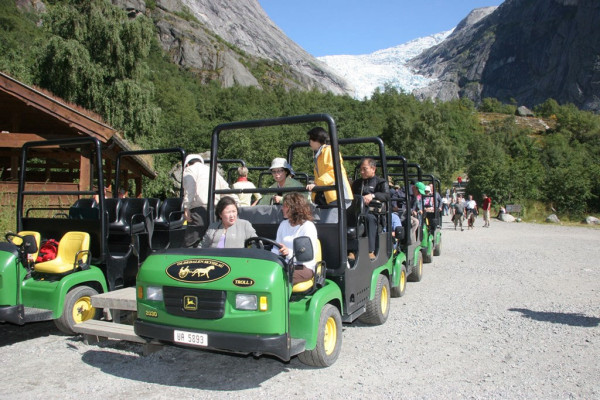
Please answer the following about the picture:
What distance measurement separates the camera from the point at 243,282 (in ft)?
12.9

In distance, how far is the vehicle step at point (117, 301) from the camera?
5145mm

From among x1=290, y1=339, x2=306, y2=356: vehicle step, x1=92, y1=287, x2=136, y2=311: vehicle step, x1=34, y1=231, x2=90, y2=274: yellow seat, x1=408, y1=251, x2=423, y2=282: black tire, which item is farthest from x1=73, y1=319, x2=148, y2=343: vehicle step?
x1=408, y1=251, x2=423, y2=282: black tire

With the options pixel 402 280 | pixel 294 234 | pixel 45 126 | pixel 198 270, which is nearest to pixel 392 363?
pixel 294 234

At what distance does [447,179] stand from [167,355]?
200 feet

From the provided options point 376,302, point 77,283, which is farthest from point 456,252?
point 77,283

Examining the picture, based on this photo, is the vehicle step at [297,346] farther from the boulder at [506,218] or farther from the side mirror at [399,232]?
the boulder at [506,218]

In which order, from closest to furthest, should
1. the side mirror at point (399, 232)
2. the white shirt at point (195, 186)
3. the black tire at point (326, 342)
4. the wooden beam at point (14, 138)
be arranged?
the black tire at point (326, 342)
the white shirt at point (195, 186)
the side mirror at point (399, 232)
the wooden beam at point (14, 138)

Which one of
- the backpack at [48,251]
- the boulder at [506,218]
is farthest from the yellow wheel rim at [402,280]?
the boulder at [506,218]

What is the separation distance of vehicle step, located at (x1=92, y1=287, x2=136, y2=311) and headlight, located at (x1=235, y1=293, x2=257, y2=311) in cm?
165

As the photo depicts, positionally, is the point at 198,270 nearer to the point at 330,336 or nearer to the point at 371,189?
the point at 330,336

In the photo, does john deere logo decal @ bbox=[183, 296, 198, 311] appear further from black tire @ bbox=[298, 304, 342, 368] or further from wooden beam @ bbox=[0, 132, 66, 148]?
wooden beam @ bbox=[0, 132, 66, 148]

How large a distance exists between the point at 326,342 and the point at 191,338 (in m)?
1.33

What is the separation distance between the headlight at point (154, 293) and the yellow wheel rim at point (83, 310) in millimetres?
1969

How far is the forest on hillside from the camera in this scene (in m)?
29.1
